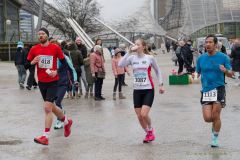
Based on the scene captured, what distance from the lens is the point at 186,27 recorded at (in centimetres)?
11050

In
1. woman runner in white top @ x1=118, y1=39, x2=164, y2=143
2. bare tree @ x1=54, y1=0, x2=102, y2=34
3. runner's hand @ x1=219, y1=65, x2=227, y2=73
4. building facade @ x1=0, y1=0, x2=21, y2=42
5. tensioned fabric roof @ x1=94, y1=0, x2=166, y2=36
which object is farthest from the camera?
tensioned fabric roof @ x1=94, y1=0, x2=166, y2=36

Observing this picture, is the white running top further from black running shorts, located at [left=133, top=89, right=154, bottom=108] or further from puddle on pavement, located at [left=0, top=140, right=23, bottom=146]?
puddle on pavement, located at [left=0, top=140, right=23, bottom=146]

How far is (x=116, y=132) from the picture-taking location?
11.1m

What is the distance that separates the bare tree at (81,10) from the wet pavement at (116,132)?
212 ft

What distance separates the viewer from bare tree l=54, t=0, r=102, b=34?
81438 millimetres

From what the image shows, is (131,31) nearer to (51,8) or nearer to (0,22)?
(51,8)

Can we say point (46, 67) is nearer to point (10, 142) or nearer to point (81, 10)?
point (10, 142)

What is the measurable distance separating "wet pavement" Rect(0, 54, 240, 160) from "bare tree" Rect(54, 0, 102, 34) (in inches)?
2544

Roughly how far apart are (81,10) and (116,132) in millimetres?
71296

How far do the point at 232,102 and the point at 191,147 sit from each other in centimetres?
691

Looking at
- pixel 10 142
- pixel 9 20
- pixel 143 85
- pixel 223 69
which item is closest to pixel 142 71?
pixel 143 85

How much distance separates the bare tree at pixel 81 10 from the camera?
267 ft

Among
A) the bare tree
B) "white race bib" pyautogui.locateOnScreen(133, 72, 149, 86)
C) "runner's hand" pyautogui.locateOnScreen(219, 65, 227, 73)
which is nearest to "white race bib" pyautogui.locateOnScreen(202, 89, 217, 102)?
"runner's hand" pyautogui.locateOnScreen(219, 65, 227, 73)

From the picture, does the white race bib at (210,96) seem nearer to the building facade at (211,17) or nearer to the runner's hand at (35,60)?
the runner's hand at (35,60)
